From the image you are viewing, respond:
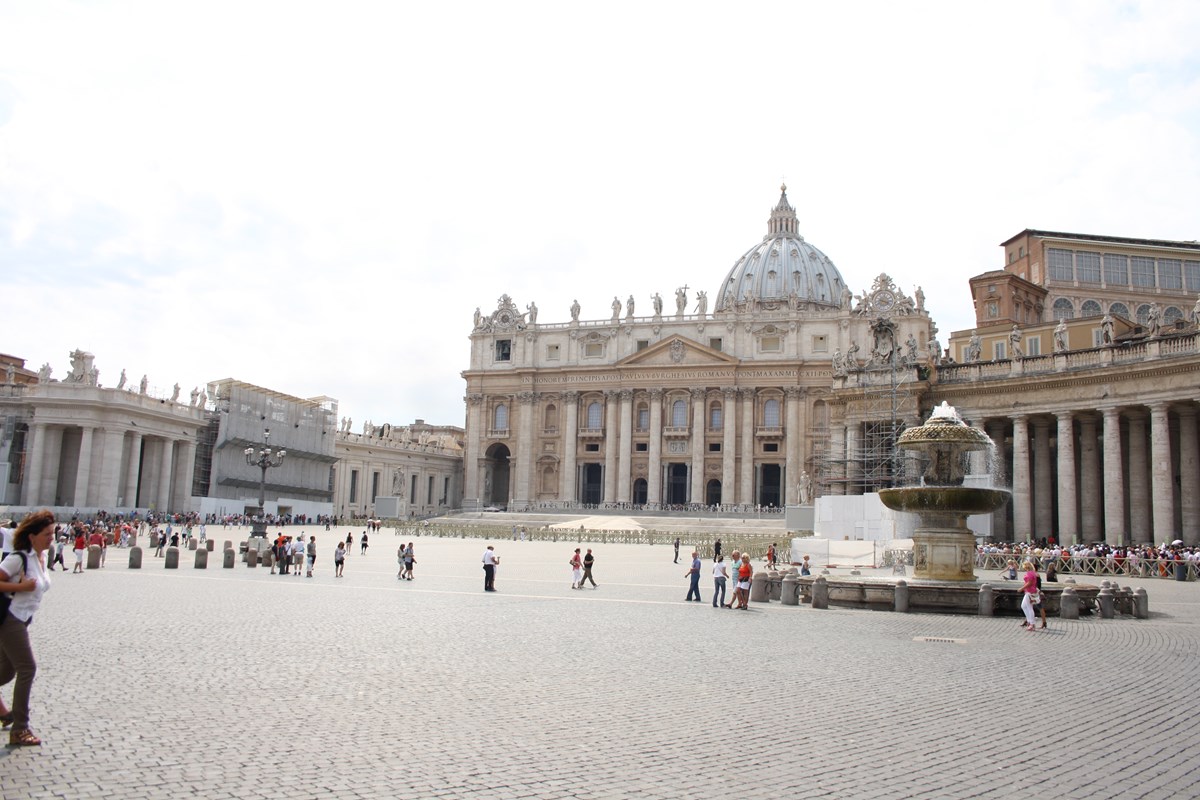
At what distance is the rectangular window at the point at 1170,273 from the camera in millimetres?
60344

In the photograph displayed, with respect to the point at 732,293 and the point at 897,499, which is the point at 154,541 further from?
the point at 732,293

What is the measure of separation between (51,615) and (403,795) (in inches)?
452

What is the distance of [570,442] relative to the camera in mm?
88062

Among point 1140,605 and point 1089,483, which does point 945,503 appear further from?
point 1089,483

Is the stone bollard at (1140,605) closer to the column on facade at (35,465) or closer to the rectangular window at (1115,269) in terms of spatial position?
the rectangular window at (1115,269)

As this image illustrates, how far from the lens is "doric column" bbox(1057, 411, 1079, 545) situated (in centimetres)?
3388

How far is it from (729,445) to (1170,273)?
34803mm

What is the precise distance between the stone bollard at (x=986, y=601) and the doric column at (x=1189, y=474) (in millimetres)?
16914

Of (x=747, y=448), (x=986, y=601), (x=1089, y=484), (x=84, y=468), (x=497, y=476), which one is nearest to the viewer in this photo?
(x=986, y=601)

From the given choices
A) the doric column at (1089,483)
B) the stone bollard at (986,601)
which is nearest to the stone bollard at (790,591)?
the stone bollard at (986,601)

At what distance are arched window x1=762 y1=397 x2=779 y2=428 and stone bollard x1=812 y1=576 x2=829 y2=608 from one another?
2535 inches

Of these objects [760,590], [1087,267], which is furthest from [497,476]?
[760,590]

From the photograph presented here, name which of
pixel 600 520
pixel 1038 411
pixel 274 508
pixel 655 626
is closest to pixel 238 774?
pixel 655 626

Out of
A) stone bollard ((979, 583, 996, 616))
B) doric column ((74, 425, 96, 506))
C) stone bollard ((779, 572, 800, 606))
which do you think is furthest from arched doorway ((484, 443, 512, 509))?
stone bollard ((979, 583, 996, 616))
